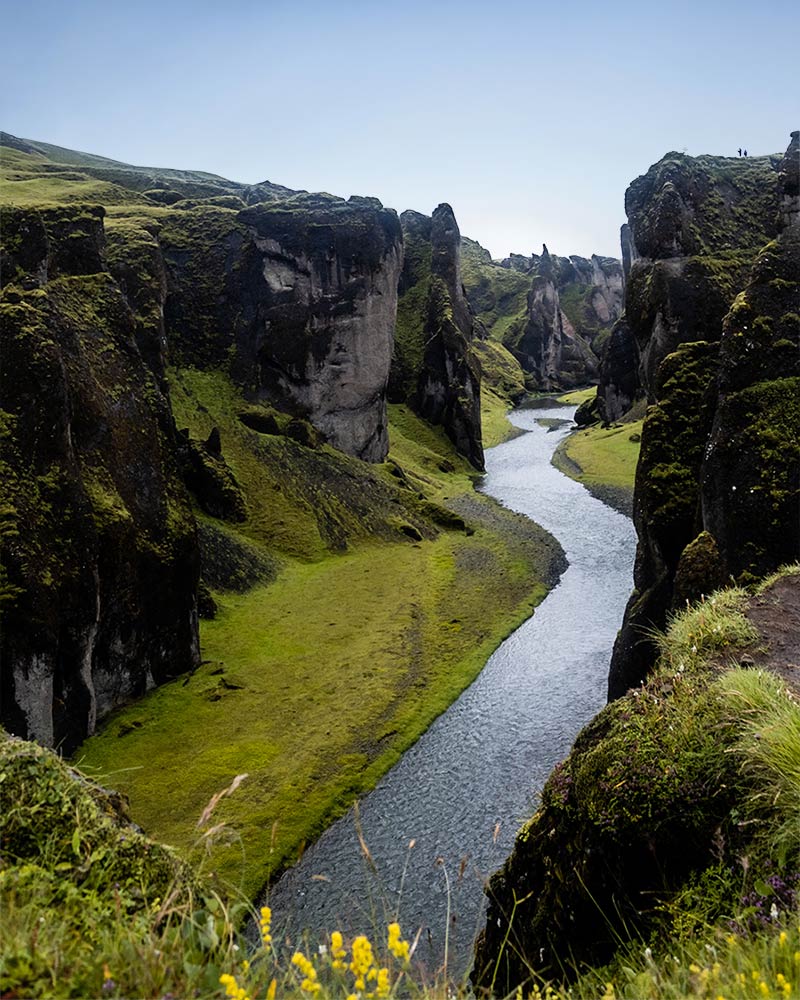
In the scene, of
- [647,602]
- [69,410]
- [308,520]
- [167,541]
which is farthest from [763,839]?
[308,520]

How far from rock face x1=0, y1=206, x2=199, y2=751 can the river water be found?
1061cm

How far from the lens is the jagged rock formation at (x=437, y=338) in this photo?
114 metres

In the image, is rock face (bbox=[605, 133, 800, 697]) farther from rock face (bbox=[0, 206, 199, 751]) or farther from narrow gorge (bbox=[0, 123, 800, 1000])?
rock face (bbox=[0, 206, 199, 751])

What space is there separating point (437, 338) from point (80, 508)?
96.2 metres

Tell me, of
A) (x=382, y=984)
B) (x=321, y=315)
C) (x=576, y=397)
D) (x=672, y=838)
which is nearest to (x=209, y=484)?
(x=321, y=315)

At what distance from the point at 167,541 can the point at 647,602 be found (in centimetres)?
2404

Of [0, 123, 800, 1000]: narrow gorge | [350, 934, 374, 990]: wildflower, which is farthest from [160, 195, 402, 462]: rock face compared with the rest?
[350, 934, 374, 990]: wildflower

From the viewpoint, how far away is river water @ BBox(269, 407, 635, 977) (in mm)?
20172

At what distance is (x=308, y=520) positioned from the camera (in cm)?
6419

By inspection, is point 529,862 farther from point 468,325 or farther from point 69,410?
point 468,325

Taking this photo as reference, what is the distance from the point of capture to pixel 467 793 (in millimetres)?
26719

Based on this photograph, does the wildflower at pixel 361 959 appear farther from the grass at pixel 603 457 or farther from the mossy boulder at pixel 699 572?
the grass at pixel 603 457

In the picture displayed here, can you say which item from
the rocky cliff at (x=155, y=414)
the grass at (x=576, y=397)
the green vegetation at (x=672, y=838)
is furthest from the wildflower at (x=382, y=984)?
the grass at (x=576, y=397)

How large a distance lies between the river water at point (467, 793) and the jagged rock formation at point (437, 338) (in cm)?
6263
